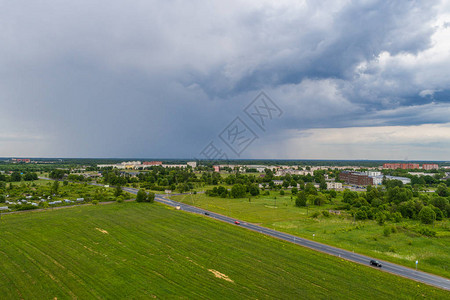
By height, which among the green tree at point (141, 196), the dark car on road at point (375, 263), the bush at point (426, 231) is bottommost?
the bush at point (426, 231)

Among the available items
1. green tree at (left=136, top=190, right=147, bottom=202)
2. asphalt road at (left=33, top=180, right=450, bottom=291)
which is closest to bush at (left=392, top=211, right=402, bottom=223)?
asphalt road at (left=33, top=180, right=450, bottom=291)

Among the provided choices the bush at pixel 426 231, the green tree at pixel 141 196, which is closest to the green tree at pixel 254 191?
the green tree at pixel 141 196

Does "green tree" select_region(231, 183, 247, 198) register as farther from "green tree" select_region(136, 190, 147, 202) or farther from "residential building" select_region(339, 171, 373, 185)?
"residential building" select_region(339, 171, 373, 185)

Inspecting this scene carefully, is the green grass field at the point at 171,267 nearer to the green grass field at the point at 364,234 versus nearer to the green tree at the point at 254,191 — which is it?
the green grass field at the point at 364,234

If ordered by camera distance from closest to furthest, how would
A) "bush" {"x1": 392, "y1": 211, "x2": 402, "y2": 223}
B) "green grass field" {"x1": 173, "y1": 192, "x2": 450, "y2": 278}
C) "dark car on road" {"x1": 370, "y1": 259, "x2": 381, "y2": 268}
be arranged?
"dark car on road" {"x1": 370, "y1": 259, "x2": 381, "y2": 268}
"green grass field" {"x1": 173, "y1": 192, "x2": 450, "y2": 278}
"bush" {"x1": 392, "y1": 211, "x2": 402, "y2": 223}

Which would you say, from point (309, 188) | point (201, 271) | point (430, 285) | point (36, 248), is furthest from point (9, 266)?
point (309, 188)

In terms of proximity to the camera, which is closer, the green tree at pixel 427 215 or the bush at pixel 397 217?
the green tree at pixel 427 215
